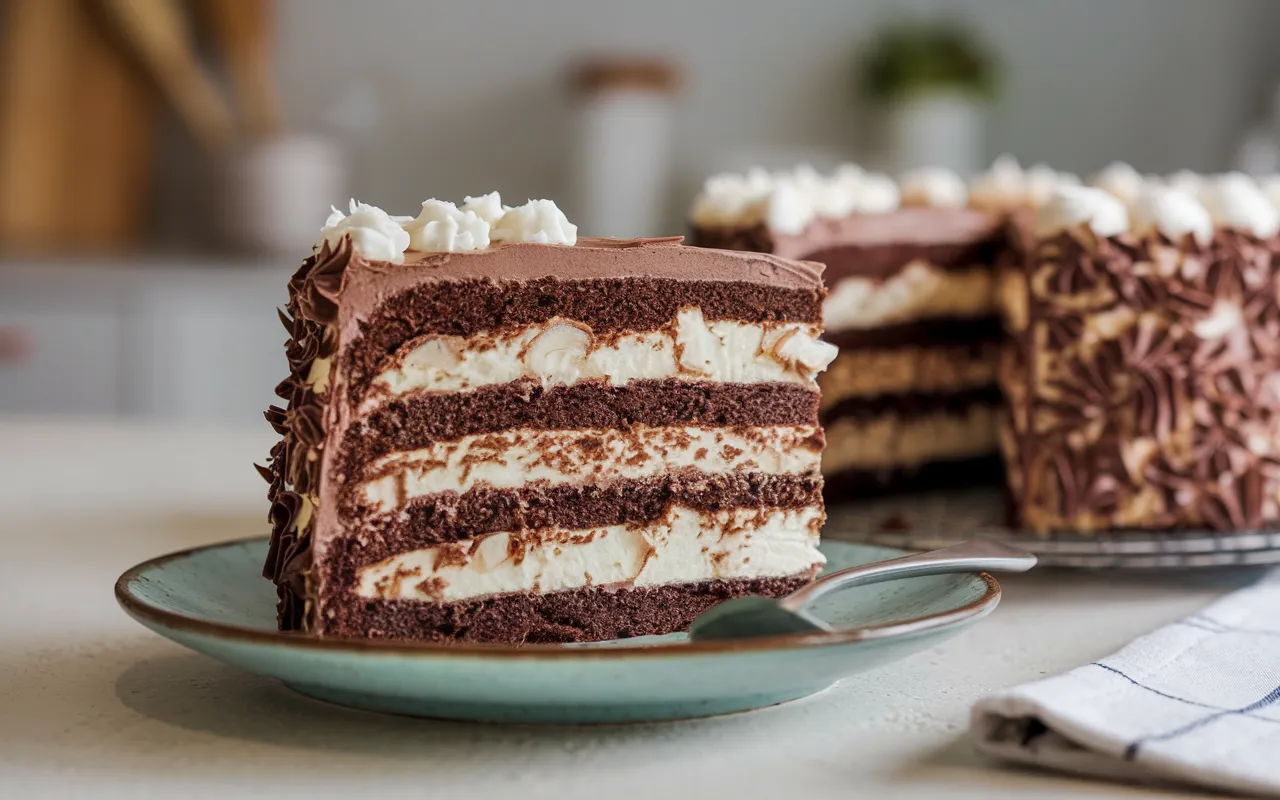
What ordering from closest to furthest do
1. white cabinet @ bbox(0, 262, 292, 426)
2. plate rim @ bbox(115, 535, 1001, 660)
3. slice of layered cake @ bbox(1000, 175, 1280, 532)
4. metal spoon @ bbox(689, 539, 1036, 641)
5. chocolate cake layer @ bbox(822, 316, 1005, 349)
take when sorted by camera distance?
plate rim @ bbox(115, 535, 1001, 660) → metal spoon @ bbox(689, 539, 1036, 641) → slice of layered cake @ bbox(1000, 175, 1280, 532) → chocolate cake layer @ bbox(822, 316, 1005, 349) → white cabinet @ bbox(0, 262, 292, 426)

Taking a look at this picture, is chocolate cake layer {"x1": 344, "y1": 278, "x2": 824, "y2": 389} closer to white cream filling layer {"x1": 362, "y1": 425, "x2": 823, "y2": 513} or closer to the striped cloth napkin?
white cream filling layer {"x1": 362, "y1": 425, "x2": 823, "y2": 513}

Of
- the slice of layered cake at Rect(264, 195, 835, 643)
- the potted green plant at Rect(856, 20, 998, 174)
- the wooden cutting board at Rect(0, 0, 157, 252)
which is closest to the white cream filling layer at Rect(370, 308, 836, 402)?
the slice of layered cake at Rect(264, 195, 835, 643)

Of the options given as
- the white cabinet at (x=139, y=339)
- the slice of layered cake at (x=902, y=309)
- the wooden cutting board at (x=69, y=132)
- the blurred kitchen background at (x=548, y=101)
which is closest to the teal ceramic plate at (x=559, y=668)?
the slice of layered cake at (x=902, y=309)

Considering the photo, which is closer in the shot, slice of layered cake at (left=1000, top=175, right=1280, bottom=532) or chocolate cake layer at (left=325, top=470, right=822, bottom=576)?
chocolate cake layer at (left=325, top=470, right=822, bottom=576)

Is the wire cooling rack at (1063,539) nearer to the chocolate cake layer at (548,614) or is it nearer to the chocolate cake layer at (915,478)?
the chocolate cake layer at (915,478)

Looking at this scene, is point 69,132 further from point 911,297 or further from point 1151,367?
point 1151,367

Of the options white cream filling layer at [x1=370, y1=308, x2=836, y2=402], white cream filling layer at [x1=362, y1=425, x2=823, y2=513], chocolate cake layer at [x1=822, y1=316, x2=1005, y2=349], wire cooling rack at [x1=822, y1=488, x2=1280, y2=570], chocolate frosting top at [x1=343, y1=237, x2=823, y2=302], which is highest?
chocolate frosting top at [x1=343, y1=237, x2=823, y2=302]

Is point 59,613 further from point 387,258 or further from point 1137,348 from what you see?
point 1137,348

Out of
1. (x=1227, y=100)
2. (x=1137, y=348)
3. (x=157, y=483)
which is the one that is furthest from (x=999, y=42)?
(x=157, y=483)
